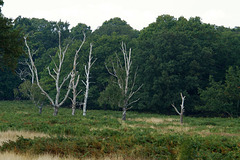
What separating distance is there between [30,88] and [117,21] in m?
44.6

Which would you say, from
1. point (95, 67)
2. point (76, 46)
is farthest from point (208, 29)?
point (76, 46)

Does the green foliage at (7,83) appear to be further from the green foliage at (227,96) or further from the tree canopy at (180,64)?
the green foliage at (227,96)

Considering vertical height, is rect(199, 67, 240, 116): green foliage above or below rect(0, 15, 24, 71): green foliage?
below

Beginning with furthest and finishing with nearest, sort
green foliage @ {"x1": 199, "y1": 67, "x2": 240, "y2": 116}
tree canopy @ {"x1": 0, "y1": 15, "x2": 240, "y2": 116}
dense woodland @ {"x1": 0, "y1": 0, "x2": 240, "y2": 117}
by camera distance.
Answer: tree canopy @ {"x1": 0, "y1": 15, "x2": 240, "y2": 116} < dense woodland @ {"x1": 0, "y1": 0, "x2": 240, "y2": 117} < green foliage @ {"x1": 199, "y1": 67, "x2": 240, "y2": 116}

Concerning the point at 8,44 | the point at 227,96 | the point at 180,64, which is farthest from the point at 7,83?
the point at 8,44

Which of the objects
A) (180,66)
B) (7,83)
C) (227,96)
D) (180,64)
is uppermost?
(180,64)

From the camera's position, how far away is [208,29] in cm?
4678

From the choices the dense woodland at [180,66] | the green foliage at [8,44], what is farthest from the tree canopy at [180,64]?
the green foliage at [8,44]

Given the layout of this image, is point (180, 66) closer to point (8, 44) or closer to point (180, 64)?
point (180, 64)

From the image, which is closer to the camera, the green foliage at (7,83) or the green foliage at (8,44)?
the green foliage at (8,44)

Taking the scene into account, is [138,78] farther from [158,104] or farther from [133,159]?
[133,159]

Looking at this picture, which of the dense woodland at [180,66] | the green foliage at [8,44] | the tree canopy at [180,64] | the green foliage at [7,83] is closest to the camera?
the green foliage at [8,44]

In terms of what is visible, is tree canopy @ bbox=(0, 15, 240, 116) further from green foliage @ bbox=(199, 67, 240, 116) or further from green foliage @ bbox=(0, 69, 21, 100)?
green foliage @ bbox=(0, 69, 21, 100)

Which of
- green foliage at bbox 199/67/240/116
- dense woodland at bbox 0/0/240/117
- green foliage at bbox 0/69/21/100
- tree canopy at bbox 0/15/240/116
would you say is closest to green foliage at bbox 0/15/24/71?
dense woodland at bbox 0/0/240/117
